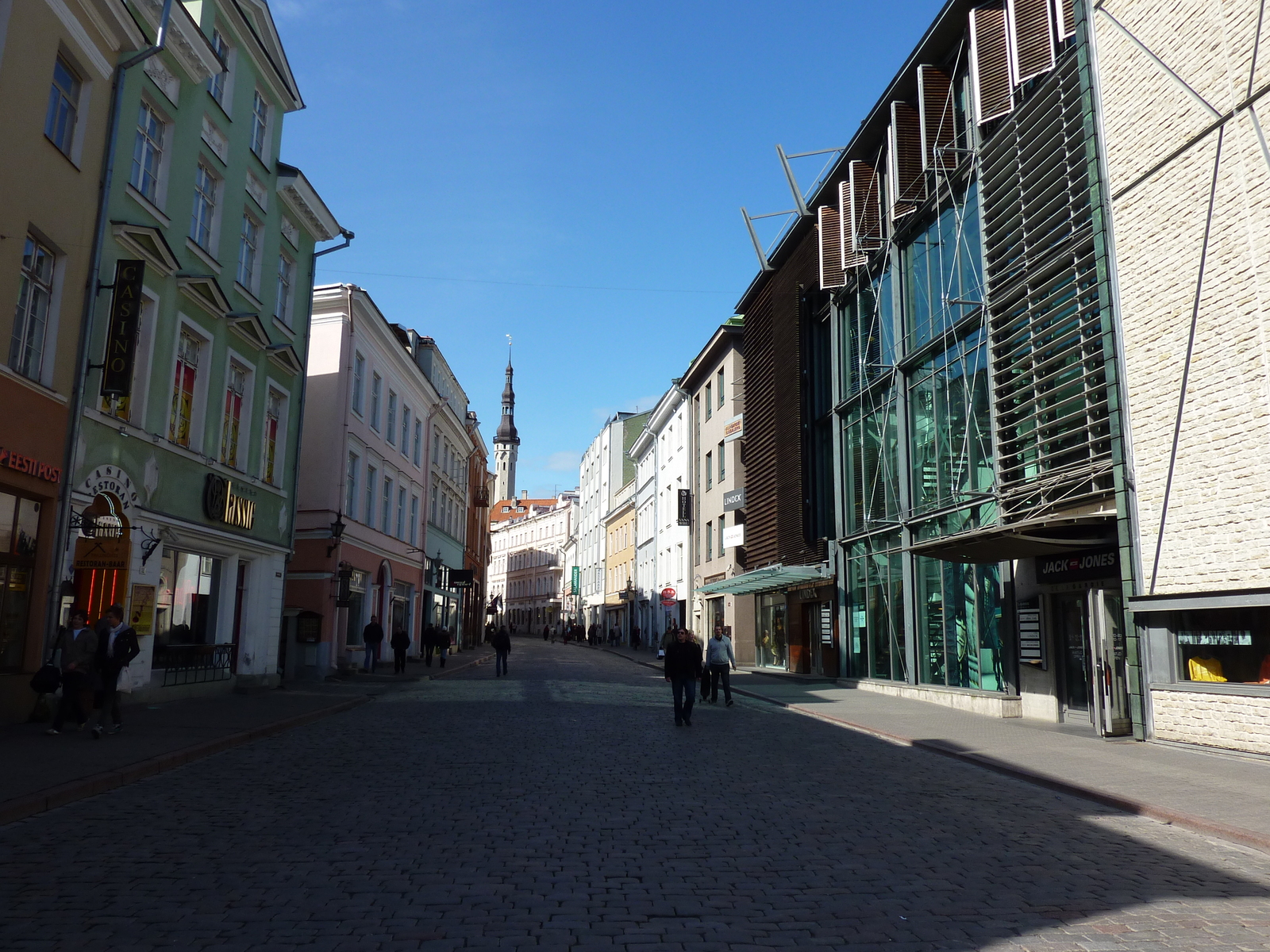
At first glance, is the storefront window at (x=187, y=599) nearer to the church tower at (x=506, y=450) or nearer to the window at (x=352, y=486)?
the window at (x=352, y=486)

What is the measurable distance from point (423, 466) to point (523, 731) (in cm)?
2759

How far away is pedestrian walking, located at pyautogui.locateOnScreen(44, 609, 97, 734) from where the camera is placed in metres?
12.8

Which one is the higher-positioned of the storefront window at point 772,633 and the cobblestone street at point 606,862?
the storefront window at point 772,633

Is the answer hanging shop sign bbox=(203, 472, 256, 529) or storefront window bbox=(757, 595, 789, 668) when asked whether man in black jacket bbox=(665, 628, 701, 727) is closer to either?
hanging shop sign bbox=(203, 472, 256, 529)

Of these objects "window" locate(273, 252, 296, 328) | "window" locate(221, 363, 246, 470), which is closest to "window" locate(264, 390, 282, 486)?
"window" locate(221, 363, 246, 470)

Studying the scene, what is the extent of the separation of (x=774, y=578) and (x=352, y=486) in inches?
508

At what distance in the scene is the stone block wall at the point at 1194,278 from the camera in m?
12.7

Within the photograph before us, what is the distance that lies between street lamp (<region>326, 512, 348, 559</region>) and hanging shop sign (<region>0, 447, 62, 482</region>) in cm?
1313

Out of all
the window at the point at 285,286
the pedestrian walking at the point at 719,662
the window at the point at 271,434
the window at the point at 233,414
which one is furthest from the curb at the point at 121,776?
the window at the point at 285,286

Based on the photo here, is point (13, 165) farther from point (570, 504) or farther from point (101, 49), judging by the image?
point (570, 504)

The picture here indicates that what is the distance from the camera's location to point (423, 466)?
136ft

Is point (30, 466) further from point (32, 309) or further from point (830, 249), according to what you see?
point (830, 249)

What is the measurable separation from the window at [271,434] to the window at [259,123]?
5347 millimetres

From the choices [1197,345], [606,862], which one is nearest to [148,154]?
[606,862]
